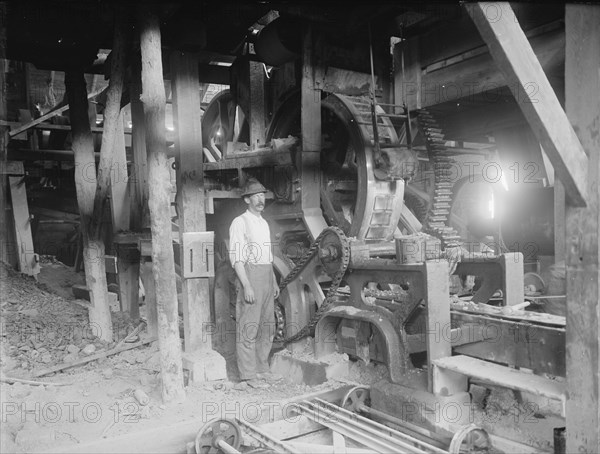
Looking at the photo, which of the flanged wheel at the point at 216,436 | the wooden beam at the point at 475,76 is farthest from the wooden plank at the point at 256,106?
the flanged wheel at the point at 216,436

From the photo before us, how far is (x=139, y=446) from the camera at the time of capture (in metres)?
3.65

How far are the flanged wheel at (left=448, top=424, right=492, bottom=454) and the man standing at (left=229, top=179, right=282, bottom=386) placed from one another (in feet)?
7.51

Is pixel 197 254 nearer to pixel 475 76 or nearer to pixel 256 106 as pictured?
pixel 256 106

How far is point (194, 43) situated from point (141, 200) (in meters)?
2.47

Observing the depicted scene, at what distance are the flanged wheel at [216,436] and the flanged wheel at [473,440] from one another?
1.39 meters

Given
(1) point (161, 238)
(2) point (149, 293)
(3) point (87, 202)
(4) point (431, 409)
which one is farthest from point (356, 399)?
(3) point (87, 202)

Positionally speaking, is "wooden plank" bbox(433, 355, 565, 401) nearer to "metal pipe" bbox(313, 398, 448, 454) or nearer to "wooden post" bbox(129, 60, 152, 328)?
"metal pipe" bbox(313, 398, 448, 454)

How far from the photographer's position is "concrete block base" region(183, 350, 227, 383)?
5.00 m

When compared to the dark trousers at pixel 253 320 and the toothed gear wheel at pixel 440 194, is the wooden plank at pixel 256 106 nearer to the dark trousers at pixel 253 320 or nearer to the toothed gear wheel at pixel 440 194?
the toothed gear wheel at pixel 440 194

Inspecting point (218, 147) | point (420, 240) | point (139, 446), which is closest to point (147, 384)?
point (139, 446)

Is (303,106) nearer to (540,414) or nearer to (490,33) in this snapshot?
(490,33)

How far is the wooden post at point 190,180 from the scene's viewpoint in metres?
5.35

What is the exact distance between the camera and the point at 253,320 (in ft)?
16.8

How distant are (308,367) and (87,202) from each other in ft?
12.3
